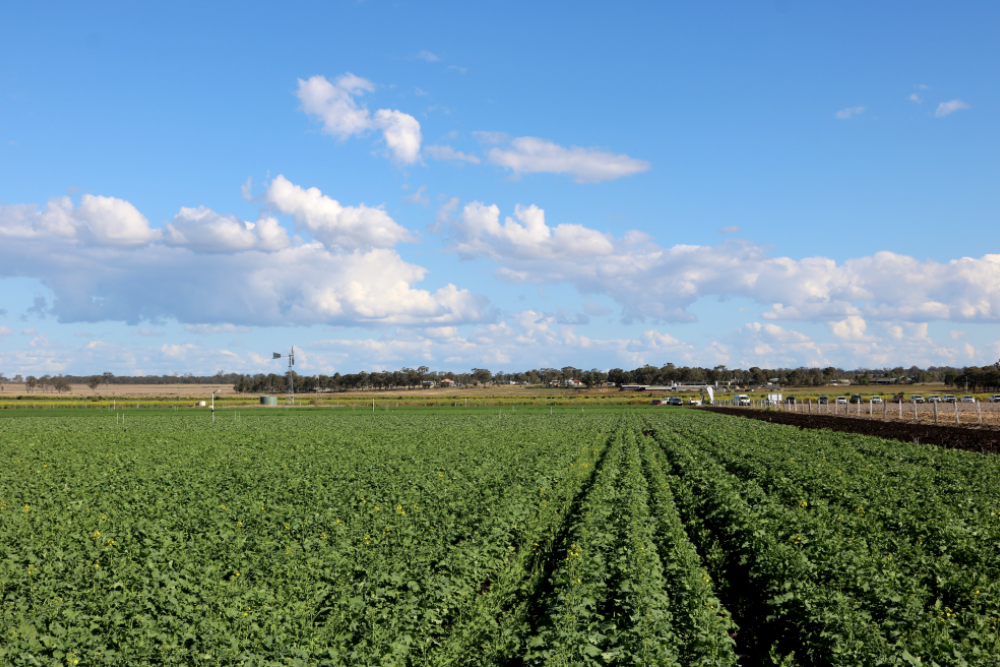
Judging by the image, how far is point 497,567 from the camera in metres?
12.8

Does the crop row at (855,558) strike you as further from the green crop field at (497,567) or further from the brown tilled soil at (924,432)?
the brown tilled soil at (924,432)

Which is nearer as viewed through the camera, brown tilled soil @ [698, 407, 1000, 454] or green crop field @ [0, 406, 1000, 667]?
green crop field @ [0, 406, 1000, 667]

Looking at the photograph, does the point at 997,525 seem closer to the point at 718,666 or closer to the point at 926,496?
the point at 926,496

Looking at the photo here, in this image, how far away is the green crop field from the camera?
8.50 metres

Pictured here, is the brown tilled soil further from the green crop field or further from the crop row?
the green crop field

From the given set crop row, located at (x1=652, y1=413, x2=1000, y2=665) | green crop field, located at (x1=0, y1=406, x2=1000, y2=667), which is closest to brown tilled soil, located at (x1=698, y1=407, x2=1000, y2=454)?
crop row, located at (x1=652, y1=413, x2=1000, y2=665)

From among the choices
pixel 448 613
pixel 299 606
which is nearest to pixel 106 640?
pixel 299 606

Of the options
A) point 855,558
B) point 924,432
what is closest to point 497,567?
point 855,558

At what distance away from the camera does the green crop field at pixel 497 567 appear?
8.50 m

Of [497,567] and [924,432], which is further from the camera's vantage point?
[924,432]

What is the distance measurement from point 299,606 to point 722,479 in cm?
1695

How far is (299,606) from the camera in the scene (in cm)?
937

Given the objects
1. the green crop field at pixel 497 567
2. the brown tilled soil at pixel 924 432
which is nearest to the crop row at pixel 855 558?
the green crop field at pixel 497 567

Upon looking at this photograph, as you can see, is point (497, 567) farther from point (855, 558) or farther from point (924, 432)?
point (924, 432)
